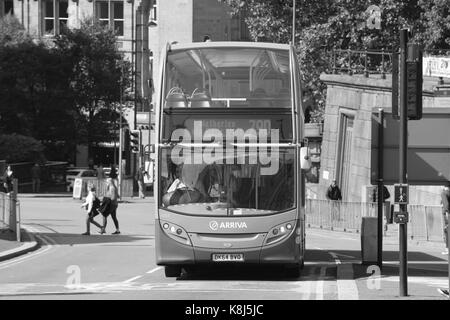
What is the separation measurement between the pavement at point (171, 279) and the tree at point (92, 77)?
3258 cm

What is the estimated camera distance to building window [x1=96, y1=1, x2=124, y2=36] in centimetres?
7931

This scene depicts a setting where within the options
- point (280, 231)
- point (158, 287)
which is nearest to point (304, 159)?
point (280, 231)

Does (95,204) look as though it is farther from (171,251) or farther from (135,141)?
(135,141)

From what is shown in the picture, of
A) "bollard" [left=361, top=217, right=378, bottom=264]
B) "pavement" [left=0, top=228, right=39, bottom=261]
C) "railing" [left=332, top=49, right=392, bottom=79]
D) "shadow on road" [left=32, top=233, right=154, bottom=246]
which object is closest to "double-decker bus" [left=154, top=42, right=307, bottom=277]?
"bollard" [left=361, top=217, right=378, bottom=264]

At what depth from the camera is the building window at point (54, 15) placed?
260 ft

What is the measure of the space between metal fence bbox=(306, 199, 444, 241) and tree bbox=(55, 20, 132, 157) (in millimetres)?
29307

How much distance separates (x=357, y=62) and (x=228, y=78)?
31100mm

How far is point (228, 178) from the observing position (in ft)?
59.0

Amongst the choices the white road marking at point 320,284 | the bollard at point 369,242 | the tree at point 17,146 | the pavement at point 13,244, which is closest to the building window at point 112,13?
the tree at point 17,146

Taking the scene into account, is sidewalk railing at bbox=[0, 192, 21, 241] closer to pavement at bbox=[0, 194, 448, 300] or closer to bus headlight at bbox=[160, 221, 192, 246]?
pavement at bbox=[0, 194, 448, 300]

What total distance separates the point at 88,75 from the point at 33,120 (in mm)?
4754

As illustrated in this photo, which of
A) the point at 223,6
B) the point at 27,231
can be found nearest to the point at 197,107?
the point at 27,231

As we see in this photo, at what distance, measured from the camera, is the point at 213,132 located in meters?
18.0

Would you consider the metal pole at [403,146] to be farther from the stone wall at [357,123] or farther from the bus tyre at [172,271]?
the stone wall at [357,123]
